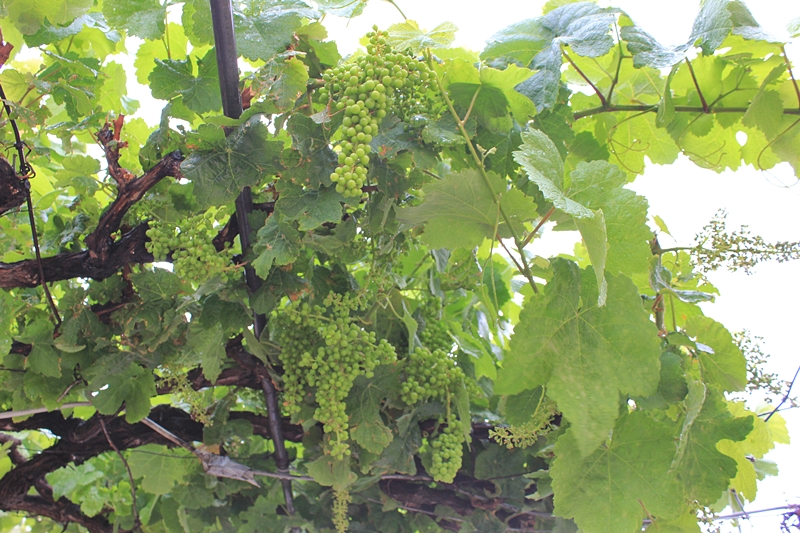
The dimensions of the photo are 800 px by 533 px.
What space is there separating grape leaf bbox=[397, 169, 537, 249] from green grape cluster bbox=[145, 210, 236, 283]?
31 cm

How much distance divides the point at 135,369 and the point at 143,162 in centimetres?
43

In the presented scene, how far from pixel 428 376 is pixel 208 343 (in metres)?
0.43

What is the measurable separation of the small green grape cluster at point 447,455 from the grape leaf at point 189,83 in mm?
739

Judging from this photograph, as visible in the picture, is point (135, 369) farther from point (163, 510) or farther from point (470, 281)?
point (470, 281)

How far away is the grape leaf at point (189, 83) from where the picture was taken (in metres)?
1.04

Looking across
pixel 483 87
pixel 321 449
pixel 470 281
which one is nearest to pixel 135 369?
pixel 321 449

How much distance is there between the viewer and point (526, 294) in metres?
0.97

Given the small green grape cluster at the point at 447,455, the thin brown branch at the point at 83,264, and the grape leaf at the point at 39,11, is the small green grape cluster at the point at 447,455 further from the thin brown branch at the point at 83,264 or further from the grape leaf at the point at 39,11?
the grape leaf at the point at 39,11

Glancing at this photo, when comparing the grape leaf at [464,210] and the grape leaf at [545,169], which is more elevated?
the grape leaf at [545,169]

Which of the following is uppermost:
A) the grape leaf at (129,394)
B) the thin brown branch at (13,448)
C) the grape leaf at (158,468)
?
the grape leaf at (129,394)

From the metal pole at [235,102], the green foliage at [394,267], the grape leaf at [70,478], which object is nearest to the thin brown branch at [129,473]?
the green foliage at [394,267]

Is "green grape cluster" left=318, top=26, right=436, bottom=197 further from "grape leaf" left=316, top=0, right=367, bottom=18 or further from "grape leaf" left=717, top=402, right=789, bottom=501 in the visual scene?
"grape leaf" left=717, top=402, right=789, bottom=501

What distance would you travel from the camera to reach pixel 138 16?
1.01 meters

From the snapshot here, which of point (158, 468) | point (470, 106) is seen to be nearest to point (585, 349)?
point (470, 106)
